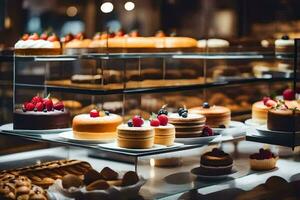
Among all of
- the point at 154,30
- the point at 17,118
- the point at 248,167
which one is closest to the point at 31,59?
the point at 17,118

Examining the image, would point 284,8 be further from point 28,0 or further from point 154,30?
Result: point 28,0

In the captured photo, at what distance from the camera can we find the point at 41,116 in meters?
3.03

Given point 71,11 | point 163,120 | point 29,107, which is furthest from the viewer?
point 71,11

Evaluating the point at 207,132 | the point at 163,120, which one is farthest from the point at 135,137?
the point at 207,132

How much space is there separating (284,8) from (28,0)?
255 cm

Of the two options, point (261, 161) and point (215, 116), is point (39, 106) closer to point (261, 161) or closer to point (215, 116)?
point (215, 116)

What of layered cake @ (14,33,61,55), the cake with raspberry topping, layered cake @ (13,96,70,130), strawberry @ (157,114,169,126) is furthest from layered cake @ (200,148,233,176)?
layered cake @ (14,33,61,55)

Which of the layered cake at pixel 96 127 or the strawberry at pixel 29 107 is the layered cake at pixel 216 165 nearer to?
the layered cake at pixel 96 127

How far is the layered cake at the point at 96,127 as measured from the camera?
9.25 ft

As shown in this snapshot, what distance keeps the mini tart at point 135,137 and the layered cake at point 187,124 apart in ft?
1.13

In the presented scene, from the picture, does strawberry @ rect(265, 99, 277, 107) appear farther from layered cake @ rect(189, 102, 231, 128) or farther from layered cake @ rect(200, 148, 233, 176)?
layered cake @ rect(200, 148, 233, 176)

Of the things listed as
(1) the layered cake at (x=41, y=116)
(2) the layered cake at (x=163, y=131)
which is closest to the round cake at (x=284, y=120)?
(2) the layered cake at (x=163, y=131)

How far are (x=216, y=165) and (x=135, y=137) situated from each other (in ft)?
2.88

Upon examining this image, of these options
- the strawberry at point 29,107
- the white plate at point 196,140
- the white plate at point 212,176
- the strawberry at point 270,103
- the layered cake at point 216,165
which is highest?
the strawberry at point 270,103
